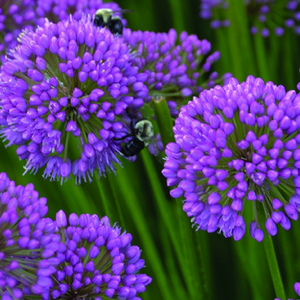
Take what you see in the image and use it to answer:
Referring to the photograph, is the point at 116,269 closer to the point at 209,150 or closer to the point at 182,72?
the point at 209,150

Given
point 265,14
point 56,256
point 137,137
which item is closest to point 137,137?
point 137,137

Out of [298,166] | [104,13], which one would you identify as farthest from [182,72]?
→ [298,166]

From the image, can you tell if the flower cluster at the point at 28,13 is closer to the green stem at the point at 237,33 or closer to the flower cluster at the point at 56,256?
the green stem at the point at 237,33

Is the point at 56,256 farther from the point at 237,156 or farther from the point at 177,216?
the point at 177,216

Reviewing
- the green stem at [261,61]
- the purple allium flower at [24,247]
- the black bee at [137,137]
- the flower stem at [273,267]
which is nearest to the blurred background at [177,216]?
the green stem at [261,61]

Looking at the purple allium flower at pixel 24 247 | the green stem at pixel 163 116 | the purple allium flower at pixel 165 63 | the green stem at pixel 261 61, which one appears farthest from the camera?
the green stem at pixel 261 61

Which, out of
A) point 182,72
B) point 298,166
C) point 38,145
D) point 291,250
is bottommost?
point 291,250

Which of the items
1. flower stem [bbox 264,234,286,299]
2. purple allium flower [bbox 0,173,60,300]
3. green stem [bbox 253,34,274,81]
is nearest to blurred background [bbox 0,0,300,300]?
green stem [bbox 253,34,274,81]
